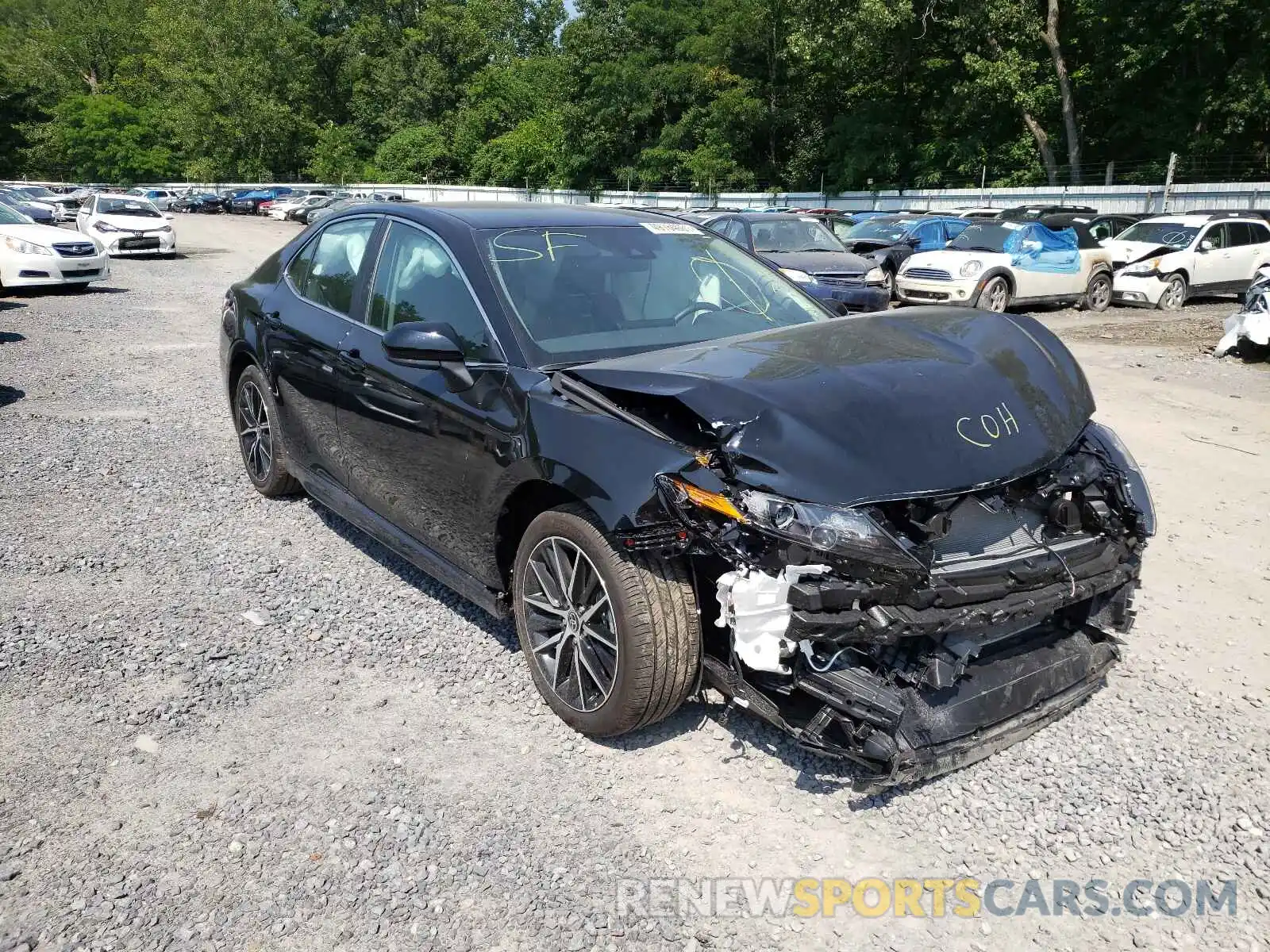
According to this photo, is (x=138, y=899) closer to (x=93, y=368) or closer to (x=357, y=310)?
(x=357, y=310)

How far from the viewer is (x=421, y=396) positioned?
3830mm

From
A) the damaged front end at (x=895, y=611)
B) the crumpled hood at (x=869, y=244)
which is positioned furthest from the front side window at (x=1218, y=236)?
the damaged front end at (x=895, y=611)

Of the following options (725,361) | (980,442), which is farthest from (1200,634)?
(725,361)

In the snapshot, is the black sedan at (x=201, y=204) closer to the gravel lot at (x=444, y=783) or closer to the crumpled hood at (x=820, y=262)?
the crumpled hood at (x=820, y=262)

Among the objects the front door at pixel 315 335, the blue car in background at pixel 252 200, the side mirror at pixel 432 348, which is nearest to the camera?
the side mirror at pixel 432 348

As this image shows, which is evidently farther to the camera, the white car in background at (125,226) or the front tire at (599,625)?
the white car in background at (125,226)

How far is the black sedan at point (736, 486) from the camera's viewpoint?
9.13 feet

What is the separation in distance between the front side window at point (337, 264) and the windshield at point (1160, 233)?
Answer: 16897 millimetres

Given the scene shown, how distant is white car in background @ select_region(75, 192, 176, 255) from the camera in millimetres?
22484

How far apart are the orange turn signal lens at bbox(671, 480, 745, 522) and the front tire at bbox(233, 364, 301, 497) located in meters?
3.15

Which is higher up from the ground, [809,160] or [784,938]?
[809,160]

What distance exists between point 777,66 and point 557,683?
149 feet

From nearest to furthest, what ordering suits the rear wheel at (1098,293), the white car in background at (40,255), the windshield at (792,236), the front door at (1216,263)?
1. the windshield at (792,236)
2. the white car in background at (40,255)
3. the rear wheel at (1098,293)
4. the front door at (1216,263)

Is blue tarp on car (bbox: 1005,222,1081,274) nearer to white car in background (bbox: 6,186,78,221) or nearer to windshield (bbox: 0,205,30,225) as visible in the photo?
windshield (bbox: 0,205,30,225)
